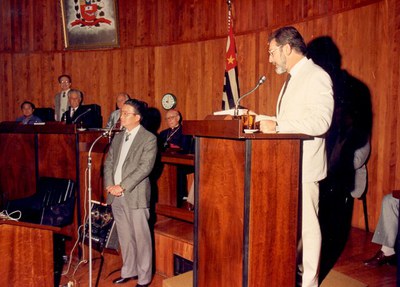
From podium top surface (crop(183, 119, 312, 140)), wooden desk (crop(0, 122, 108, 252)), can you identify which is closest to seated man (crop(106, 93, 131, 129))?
wooden desk (crop(0, 122, 108, 252))

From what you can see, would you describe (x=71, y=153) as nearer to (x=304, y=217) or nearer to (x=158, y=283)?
(x=158, y=283)

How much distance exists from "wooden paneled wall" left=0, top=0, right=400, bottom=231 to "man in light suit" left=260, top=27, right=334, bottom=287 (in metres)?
2.45

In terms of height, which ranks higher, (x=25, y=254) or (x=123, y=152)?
(x=123, y=152)

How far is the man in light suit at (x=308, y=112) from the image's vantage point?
227 centimetres

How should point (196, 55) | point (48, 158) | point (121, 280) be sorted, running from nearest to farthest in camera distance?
point (121, 280) → point (48, 158) → point (196, 55)

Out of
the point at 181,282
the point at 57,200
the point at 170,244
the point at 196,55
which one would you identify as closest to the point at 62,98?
the point at 196,55

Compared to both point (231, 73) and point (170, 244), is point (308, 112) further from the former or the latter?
point (231, 73)

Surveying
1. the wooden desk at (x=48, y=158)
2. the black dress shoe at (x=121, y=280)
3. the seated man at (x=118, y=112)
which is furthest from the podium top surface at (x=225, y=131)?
the seated man at (x=118, y=112)

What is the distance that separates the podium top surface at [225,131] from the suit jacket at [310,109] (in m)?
0.09

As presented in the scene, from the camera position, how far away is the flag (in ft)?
20.8

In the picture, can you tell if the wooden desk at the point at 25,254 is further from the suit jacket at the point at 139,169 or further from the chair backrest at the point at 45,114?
the chair backrest at the point at 45,114

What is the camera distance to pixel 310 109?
2248mm

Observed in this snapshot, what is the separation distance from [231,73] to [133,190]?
3.20m

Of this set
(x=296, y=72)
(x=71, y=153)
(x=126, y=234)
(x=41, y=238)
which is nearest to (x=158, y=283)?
(x=126, y=234)
